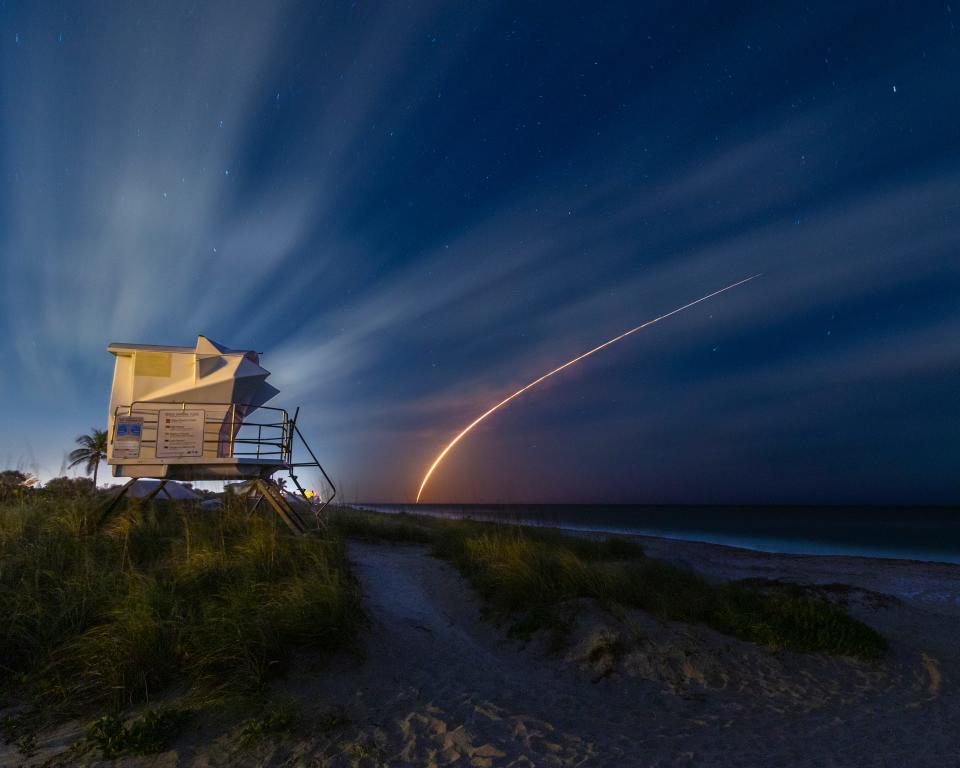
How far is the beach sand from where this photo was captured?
577 cm

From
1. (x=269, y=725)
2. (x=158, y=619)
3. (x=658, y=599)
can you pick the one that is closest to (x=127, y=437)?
(x=158, y=619)

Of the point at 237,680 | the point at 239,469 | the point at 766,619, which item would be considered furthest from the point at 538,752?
the point at 239,469

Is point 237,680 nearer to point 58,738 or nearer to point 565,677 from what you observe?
point 58,738

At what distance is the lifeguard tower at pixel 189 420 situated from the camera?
14359mm

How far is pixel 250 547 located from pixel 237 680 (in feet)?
14.8

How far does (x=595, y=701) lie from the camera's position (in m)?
7.60

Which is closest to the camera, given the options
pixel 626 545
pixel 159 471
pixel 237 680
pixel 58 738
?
pixel 58 738

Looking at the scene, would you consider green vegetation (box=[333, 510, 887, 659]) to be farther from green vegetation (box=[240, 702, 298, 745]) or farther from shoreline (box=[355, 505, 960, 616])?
shoreline (box=[355, 505, 960, 616])

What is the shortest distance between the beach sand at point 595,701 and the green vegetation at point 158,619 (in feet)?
1.81

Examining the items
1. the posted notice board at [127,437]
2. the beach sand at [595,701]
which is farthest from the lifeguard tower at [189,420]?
the beach sand at [595,701]

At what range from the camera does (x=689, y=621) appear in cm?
1010

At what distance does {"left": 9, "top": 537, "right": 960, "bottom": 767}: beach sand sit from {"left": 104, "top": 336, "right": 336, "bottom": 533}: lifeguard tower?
18.4 ft

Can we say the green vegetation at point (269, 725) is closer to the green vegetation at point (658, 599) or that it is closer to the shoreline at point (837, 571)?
the green vegetation at point (658, 599)

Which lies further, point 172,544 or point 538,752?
point 172,544
